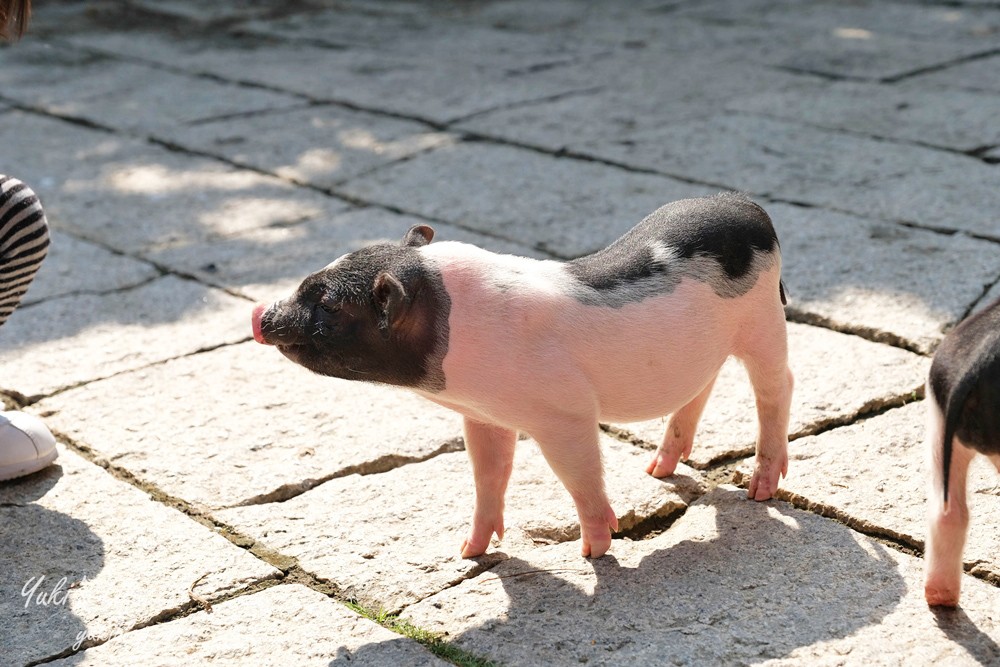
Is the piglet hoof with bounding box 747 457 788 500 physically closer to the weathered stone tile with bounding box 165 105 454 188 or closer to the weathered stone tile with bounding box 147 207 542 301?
the weathered stone tile with bounding box 147 207 542 301

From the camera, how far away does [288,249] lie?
4324mm

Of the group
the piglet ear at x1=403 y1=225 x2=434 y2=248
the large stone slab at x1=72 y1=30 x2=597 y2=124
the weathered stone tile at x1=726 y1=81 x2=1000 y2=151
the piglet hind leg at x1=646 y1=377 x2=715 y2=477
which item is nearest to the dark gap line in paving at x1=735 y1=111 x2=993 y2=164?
the weathered stone tile at x1=726 y1=81 x2=1000 y2=151

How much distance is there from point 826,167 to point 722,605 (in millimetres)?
2984

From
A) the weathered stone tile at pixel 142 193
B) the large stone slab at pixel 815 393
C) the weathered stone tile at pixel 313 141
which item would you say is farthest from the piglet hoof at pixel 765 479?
the weathered stone tile at pixel 313 141

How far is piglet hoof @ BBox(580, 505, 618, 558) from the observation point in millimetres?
2436

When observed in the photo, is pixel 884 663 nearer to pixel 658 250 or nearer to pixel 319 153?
pixel 658 250

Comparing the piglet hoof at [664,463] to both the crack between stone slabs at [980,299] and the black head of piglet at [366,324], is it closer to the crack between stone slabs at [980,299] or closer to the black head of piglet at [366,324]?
the black head of piglet at [366,324]

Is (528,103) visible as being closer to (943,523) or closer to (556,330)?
(556,330)

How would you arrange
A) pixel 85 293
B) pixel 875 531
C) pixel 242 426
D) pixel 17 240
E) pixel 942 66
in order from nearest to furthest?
pixel 875 531
pixel 17 240
pixel 242 426
pixel 85 293
pixel 942 66

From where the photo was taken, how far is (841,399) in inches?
122

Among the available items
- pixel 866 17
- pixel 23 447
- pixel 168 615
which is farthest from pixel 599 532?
pixel 866 17

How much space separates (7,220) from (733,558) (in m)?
1.84

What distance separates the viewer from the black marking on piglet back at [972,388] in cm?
203

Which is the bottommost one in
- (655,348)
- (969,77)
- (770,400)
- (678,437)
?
(969,77)
